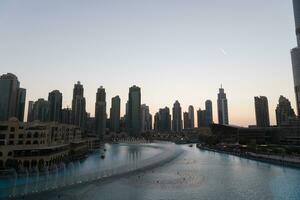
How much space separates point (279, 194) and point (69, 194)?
42.8 meters

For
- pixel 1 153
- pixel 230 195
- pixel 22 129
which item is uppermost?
pixel 22 129

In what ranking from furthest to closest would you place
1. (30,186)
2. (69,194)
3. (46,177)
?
(46,177), (30,186), (69,194)

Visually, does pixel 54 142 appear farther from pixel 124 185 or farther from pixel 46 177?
pixel 124 185

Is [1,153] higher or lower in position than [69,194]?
higher

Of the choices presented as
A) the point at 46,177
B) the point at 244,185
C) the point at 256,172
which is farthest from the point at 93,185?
the point at 256,172

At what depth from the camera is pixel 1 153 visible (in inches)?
3194

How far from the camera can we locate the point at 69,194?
5284 cm

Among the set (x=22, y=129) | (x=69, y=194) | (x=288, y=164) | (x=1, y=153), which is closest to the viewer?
(x=69, y=194)

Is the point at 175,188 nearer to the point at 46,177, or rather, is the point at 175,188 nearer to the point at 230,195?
the point at 230,195

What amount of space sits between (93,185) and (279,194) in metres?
40.2

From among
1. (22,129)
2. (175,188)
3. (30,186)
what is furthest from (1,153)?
(175,188)

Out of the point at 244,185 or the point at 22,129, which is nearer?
the point at 244,185

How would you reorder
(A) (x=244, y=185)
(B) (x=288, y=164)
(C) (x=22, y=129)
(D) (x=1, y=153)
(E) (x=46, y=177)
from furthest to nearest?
1. (B) (x=288, y=164)
2. (C) (x=22, y=129)
3. (D) (x=1, y=153)
4. (E) (x=46, y=177)
5. (A) (x=244, y=185)

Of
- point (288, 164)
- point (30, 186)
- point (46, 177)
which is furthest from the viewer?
point (288, 164)
